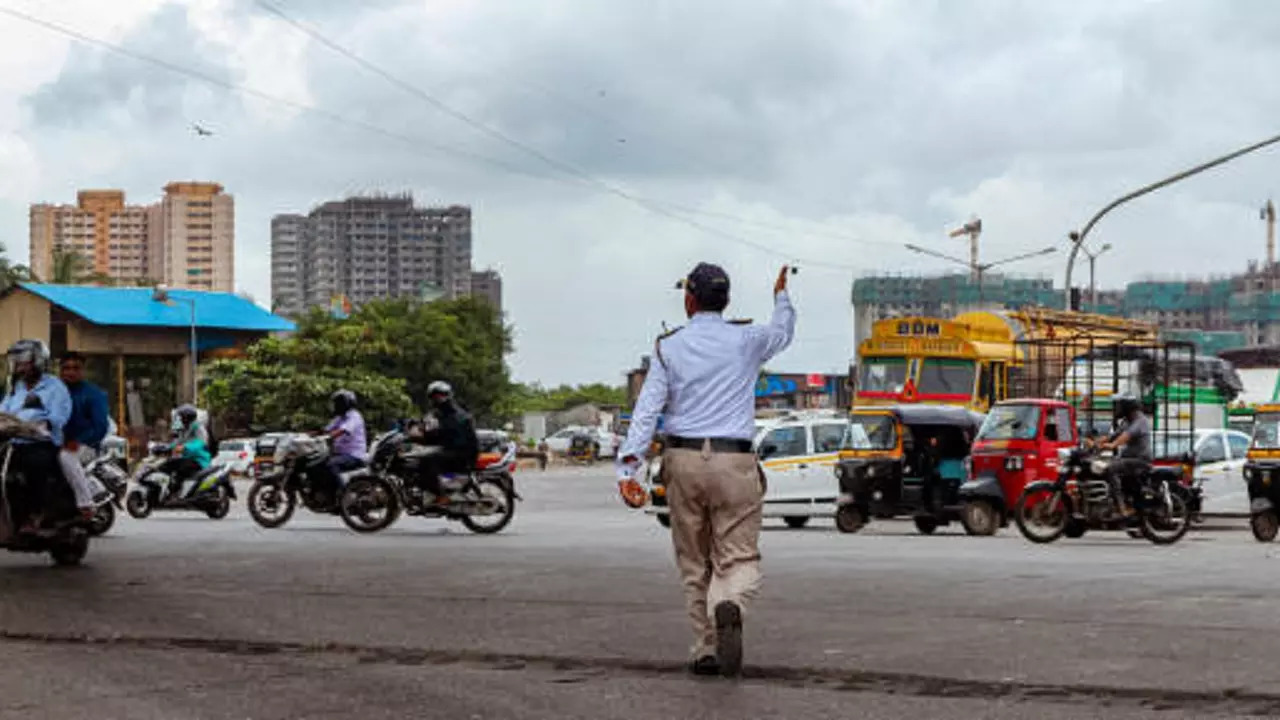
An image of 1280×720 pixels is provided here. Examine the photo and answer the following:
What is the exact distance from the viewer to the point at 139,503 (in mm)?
27969

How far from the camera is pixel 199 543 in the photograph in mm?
18469

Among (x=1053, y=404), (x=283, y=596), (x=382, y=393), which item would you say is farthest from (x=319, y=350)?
(x=283, y=596)

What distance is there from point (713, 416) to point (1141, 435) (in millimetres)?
14518

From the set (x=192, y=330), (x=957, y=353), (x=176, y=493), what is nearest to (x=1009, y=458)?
(x=957, y=353)

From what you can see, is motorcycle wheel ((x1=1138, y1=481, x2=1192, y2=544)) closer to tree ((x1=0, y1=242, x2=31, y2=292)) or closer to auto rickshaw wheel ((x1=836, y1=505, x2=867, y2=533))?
auto rickshaw wheel ((x1=836, y1=505, x2=867, y2=533))

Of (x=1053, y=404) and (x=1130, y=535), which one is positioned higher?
(x=1053, y=404)

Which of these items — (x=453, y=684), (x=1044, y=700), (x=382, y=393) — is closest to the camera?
(x=1044, y=700)

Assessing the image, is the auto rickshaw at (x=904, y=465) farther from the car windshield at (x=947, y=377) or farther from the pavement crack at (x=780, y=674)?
the pavement crack at (x=780, y=674)

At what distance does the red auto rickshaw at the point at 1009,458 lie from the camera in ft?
82.0

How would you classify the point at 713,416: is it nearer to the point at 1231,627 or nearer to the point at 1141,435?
the point at 1231,627

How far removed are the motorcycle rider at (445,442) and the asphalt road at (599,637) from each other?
4.76 m

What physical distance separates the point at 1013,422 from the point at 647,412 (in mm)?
17233

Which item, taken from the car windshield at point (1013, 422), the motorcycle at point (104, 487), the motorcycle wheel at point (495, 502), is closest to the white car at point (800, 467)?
the car windshield at point (1013, 422)

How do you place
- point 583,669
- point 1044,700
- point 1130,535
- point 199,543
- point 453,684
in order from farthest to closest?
point 1130,535, point 199,543, point 583,669, point 453,684, point 1044,700
